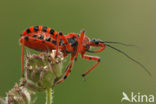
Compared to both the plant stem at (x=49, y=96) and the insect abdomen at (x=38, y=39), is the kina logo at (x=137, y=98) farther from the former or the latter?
the plant stem at (x=49, y=96)

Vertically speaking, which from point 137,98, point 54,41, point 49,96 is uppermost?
point 54,41

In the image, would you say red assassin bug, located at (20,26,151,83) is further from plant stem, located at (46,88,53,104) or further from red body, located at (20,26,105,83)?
plant stem, located at (46,88,53,104)

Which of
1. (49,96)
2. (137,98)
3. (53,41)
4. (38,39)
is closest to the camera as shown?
(49,96)

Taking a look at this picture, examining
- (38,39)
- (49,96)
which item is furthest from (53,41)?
(49,96)

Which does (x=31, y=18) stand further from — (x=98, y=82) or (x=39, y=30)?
(x=39, y=30)

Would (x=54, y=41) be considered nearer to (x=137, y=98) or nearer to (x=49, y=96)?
(x=49, y=96)

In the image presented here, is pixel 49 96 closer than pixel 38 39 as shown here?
Yes

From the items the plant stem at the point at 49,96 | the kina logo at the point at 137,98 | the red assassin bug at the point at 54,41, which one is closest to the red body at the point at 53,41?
the red assassin bug at the point at 54,41

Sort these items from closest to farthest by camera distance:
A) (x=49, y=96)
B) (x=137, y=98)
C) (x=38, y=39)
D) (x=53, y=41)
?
(x=49, y=96), (x=38, y=39), (x=53, y=41), (x=137, y=98)

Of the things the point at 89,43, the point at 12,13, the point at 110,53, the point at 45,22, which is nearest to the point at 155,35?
the point at 110,53

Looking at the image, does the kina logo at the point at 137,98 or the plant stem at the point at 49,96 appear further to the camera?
the kina logo at the point at 137,98

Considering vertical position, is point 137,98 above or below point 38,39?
below

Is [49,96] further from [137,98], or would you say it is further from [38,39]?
[137,98]
